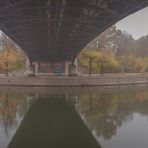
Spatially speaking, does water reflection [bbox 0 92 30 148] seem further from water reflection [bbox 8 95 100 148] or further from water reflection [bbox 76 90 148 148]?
water reflection [bbox 76 90 148 148]

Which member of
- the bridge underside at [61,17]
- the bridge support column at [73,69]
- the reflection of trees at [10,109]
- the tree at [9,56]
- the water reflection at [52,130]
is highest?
the bridge underside at [61,17]

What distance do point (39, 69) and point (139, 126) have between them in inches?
2127

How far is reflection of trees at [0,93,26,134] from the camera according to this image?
2548cm

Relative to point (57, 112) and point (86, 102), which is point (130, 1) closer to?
point (57, 112)

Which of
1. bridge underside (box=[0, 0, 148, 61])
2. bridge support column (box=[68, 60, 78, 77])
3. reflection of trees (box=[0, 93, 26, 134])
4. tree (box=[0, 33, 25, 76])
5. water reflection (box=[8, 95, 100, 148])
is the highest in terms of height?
bridge underside (box=[0, 0, 148, 61])

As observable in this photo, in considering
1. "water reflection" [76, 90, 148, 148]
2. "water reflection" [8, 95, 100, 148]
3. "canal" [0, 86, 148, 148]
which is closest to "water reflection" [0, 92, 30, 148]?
"canal" [0, 86, 148, 148]

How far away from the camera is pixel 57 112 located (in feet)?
102

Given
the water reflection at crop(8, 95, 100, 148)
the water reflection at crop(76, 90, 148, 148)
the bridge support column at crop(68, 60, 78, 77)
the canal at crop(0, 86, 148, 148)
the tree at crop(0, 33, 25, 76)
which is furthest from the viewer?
the bridge support column at crop(68, 60, 78, 77)

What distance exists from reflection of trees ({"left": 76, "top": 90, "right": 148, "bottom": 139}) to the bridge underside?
791cm

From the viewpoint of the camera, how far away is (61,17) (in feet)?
89.1

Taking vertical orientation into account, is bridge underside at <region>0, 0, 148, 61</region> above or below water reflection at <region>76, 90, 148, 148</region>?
above

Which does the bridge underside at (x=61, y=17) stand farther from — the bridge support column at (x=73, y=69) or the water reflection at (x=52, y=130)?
the bridge support column at (x=73, y=69)

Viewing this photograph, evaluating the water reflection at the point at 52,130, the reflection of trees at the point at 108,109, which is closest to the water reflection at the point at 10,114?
the water reflection at the point at 52,130

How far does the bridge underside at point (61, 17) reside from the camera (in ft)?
69.8
